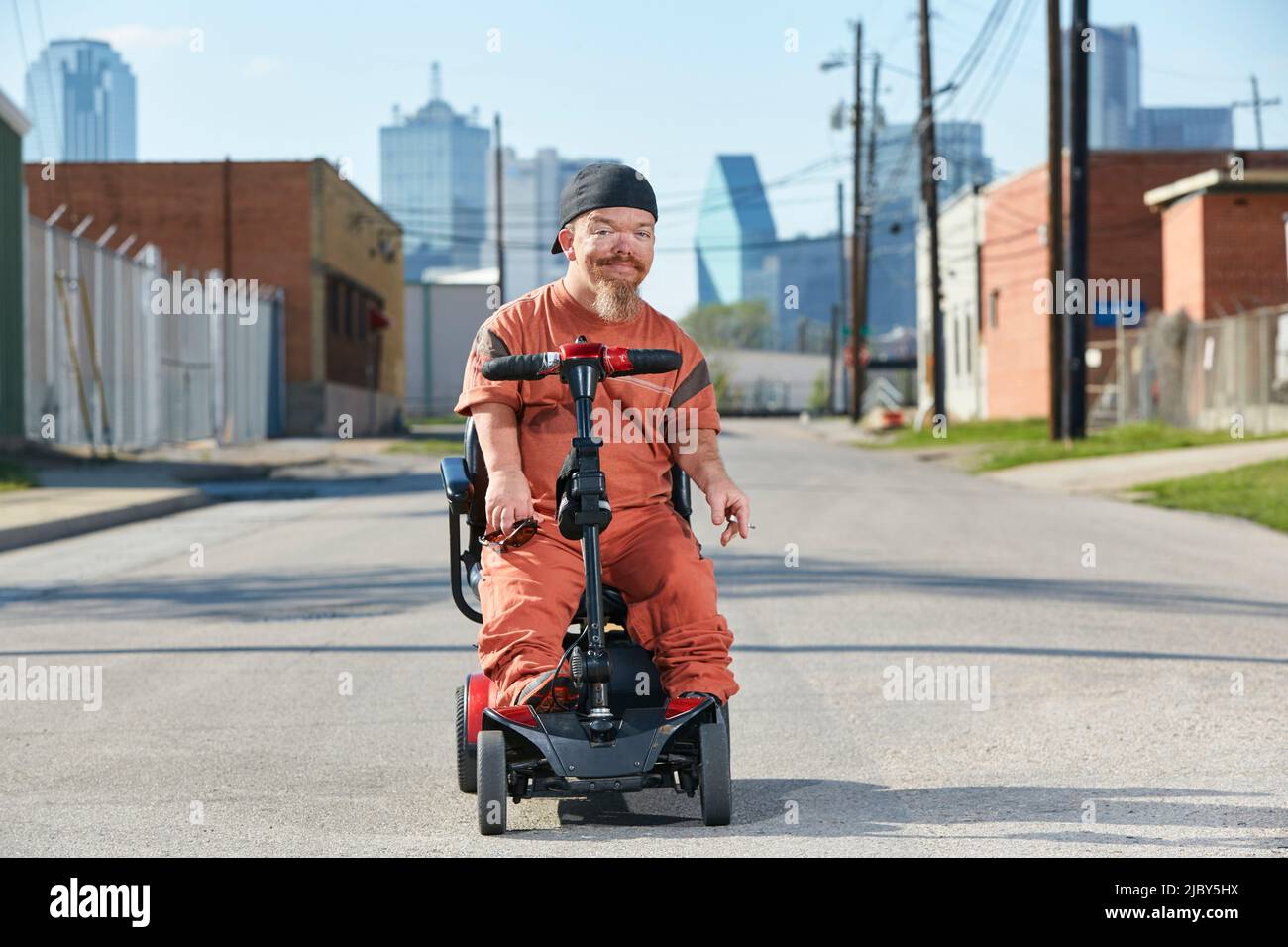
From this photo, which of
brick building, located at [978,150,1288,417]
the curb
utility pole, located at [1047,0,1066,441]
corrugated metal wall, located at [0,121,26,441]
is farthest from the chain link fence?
corrugated metal wall, located at [0,121,26,441]

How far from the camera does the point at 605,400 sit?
196 inches

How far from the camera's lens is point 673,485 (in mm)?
5219

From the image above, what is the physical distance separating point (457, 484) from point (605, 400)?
495 mm

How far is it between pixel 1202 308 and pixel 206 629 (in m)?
28.0

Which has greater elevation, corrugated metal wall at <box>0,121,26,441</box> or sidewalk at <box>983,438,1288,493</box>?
corrugated metal wall at <box>0,121,26,441</box>

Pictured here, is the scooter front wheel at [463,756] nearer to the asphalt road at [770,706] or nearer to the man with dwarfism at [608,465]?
the asphalt road at [770,706]

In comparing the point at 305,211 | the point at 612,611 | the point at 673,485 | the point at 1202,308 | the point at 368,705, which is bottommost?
the point at 368,705

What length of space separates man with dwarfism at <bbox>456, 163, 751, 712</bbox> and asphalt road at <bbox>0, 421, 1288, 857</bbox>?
0.51 metres

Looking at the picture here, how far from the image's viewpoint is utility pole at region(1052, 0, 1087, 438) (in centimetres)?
2634

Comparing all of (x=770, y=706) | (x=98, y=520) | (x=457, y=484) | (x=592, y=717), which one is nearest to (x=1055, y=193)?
(x=98, y=520)

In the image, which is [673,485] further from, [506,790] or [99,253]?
[99,253]

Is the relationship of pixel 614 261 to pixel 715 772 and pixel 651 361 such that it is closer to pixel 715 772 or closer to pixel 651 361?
pixel 651 361

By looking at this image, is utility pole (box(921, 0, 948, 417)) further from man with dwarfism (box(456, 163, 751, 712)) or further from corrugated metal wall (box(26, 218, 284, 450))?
man with dwarfism (box(456, 163, 751, 712))
